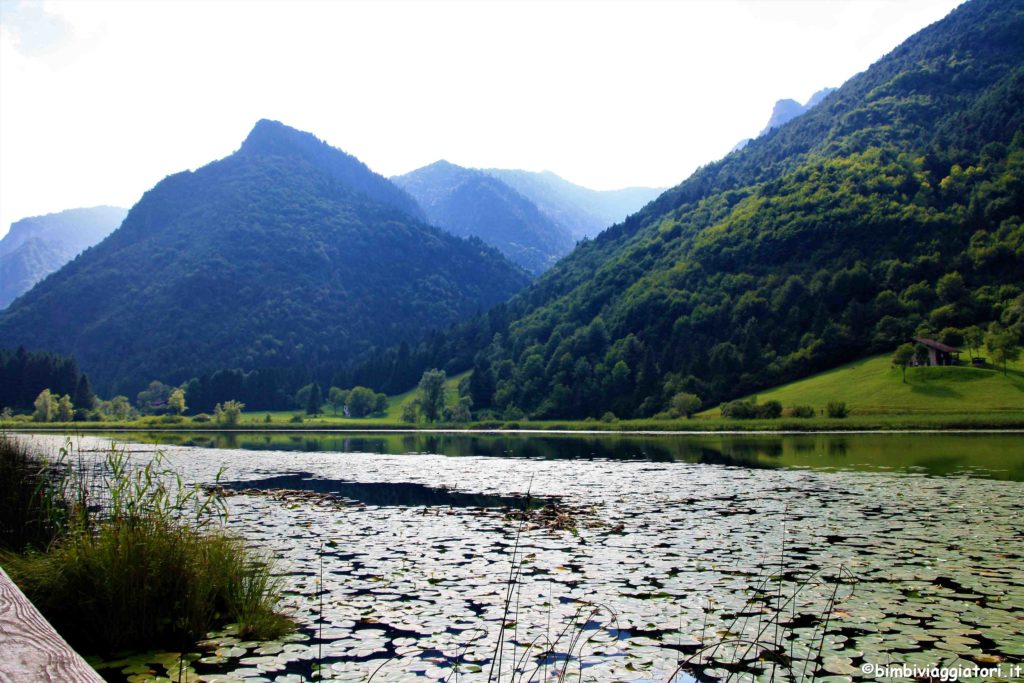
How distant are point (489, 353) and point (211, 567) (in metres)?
185

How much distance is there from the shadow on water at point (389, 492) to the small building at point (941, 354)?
104540 millimetres

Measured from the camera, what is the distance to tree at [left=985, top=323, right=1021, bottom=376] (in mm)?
103250

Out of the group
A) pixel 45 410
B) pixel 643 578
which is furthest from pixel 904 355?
pixel 45 410

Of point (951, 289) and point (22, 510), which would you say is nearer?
point (22, 510)

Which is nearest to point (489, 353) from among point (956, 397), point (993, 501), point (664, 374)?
point (664, 374)


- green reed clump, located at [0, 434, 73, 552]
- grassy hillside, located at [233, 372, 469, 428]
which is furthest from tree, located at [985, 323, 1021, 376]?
green reed clump, located at [0, 434, 73, 552]

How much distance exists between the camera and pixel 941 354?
4508 inches

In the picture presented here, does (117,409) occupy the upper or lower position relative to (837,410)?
upper

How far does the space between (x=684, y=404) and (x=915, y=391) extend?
118 ft

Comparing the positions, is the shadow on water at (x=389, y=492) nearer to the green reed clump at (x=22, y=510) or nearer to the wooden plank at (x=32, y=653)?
the green reed clump at (x=22, y=510)

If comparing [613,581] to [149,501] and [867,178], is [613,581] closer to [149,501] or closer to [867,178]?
[149,501]

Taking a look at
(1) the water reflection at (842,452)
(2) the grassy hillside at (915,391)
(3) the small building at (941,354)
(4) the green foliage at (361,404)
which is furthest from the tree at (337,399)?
(3) the small building at (941,354)

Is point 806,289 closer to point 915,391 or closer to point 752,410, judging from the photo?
point 915,391

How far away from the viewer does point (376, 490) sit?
38812 millimetres
